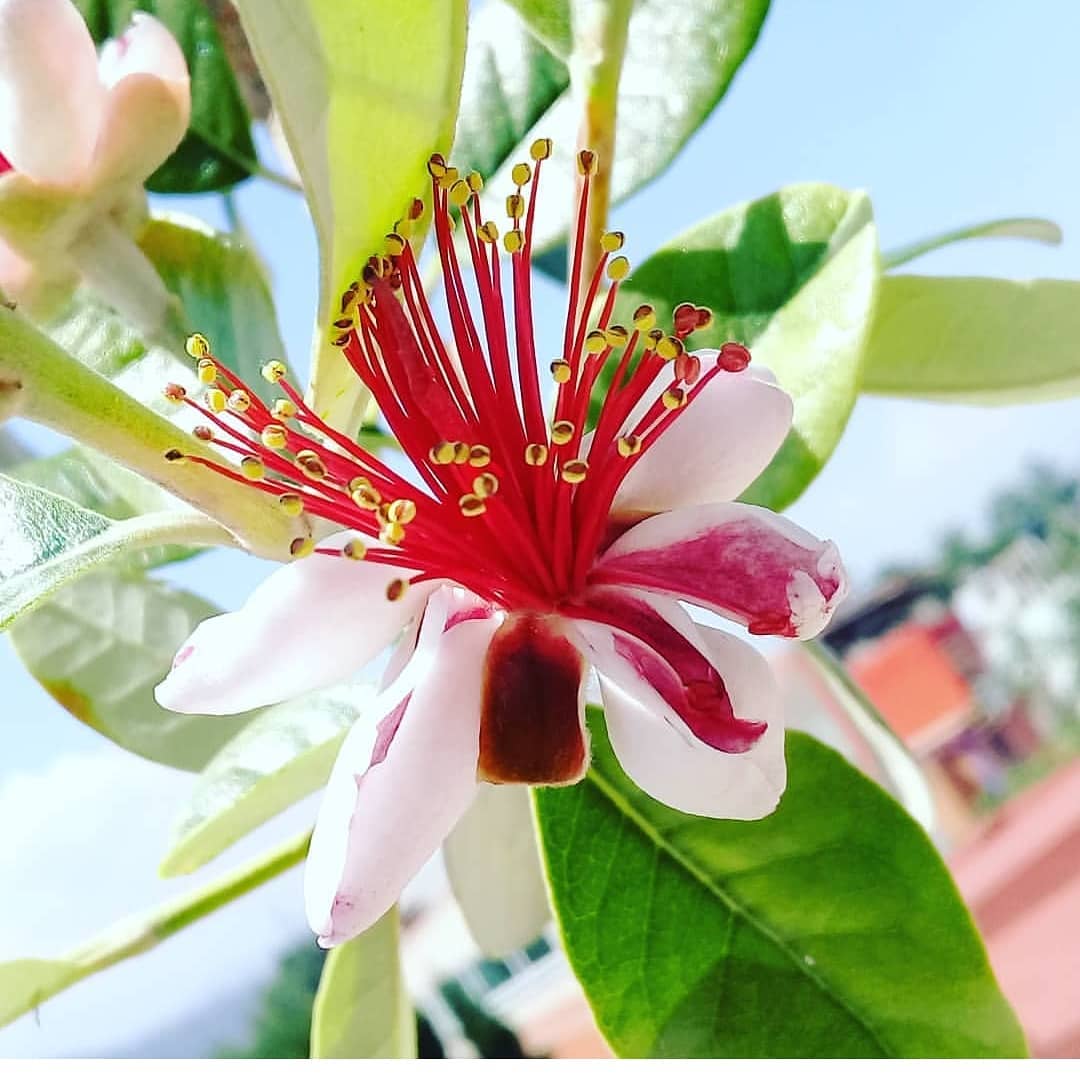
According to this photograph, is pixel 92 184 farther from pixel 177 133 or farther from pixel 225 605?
pixel 225 605

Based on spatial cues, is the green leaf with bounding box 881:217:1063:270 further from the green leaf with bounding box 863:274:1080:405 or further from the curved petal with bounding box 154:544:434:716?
the curved petal with bounding box 154:544:434:716

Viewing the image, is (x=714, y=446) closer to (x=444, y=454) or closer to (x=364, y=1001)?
(x=444, y=454)

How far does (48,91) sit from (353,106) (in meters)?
0.12

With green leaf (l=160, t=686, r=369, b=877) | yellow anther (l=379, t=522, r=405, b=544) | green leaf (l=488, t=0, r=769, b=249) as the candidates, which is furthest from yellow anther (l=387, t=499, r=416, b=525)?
green leaf (l=488, t=0, r=769, b=249)

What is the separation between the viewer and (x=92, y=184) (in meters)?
0.40

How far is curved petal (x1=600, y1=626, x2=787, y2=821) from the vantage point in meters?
0.27

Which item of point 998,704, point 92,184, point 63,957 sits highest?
point 92,184

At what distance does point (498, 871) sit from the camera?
1.89 feet

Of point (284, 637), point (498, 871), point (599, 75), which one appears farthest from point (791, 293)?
point (498, 871)

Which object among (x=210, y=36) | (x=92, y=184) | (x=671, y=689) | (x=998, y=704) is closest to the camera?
(x=671, y=689)

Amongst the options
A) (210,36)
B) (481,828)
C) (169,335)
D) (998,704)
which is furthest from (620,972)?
(998,704)

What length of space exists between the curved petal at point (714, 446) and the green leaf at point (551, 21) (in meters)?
0.16

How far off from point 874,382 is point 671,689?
0.24m

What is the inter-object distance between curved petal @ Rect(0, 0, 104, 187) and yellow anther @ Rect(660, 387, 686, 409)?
21cm
